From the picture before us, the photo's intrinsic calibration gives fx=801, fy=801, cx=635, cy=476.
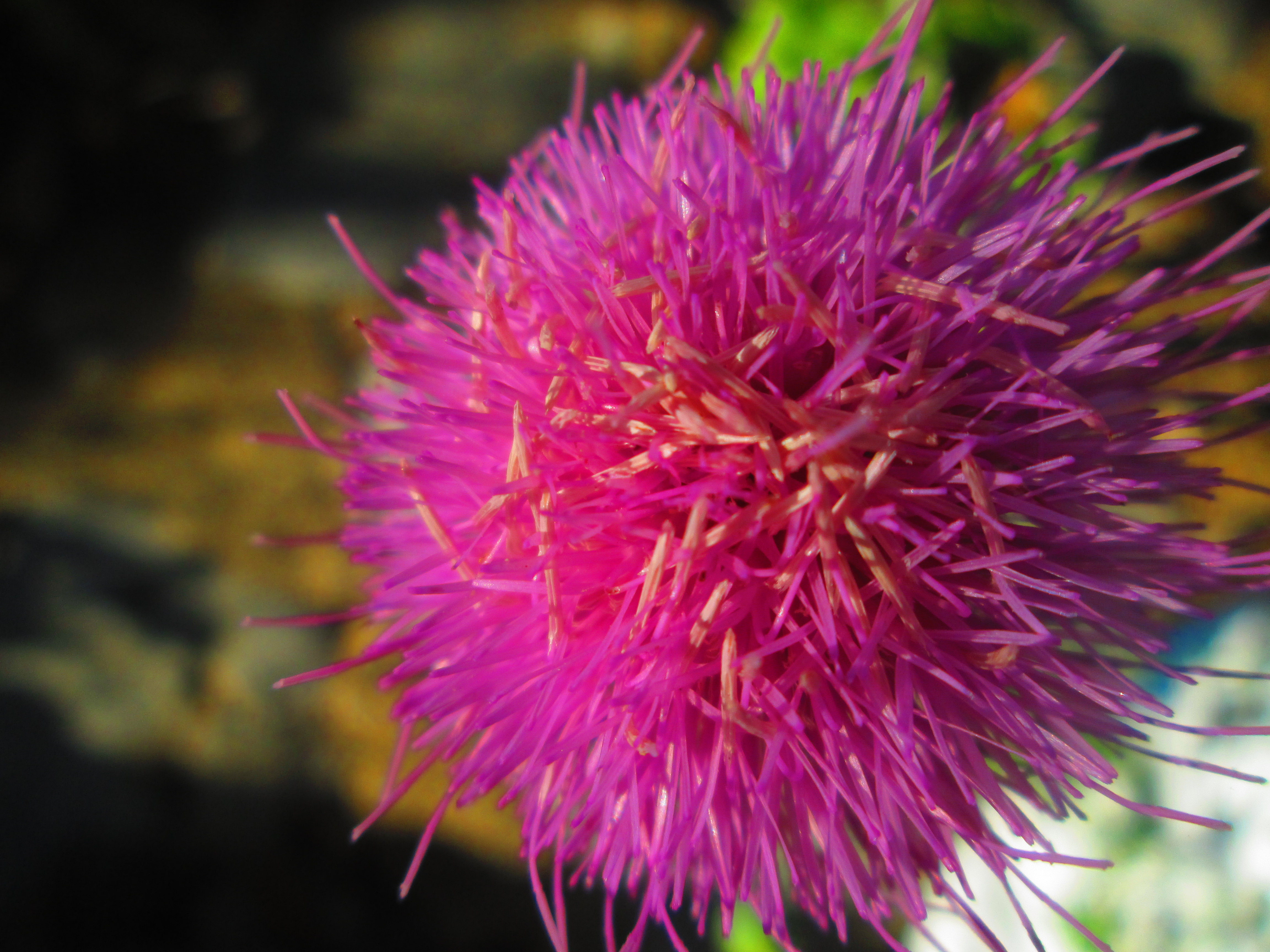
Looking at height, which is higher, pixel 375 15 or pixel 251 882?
pixel 375 15

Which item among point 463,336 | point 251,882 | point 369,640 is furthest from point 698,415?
point 251,882

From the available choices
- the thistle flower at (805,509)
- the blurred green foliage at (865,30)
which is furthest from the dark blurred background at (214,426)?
the thistle flower at (805,509)

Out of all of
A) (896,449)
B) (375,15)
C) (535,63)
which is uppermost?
(375,15)

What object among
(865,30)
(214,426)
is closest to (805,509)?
(865,30)

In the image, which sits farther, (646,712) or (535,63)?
(535,63)

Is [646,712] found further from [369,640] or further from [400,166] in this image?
[400,166]

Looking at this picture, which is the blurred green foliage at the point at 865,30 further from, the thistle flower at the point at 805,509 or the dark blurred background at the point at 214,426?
the thistle flower at the point at 805,509
